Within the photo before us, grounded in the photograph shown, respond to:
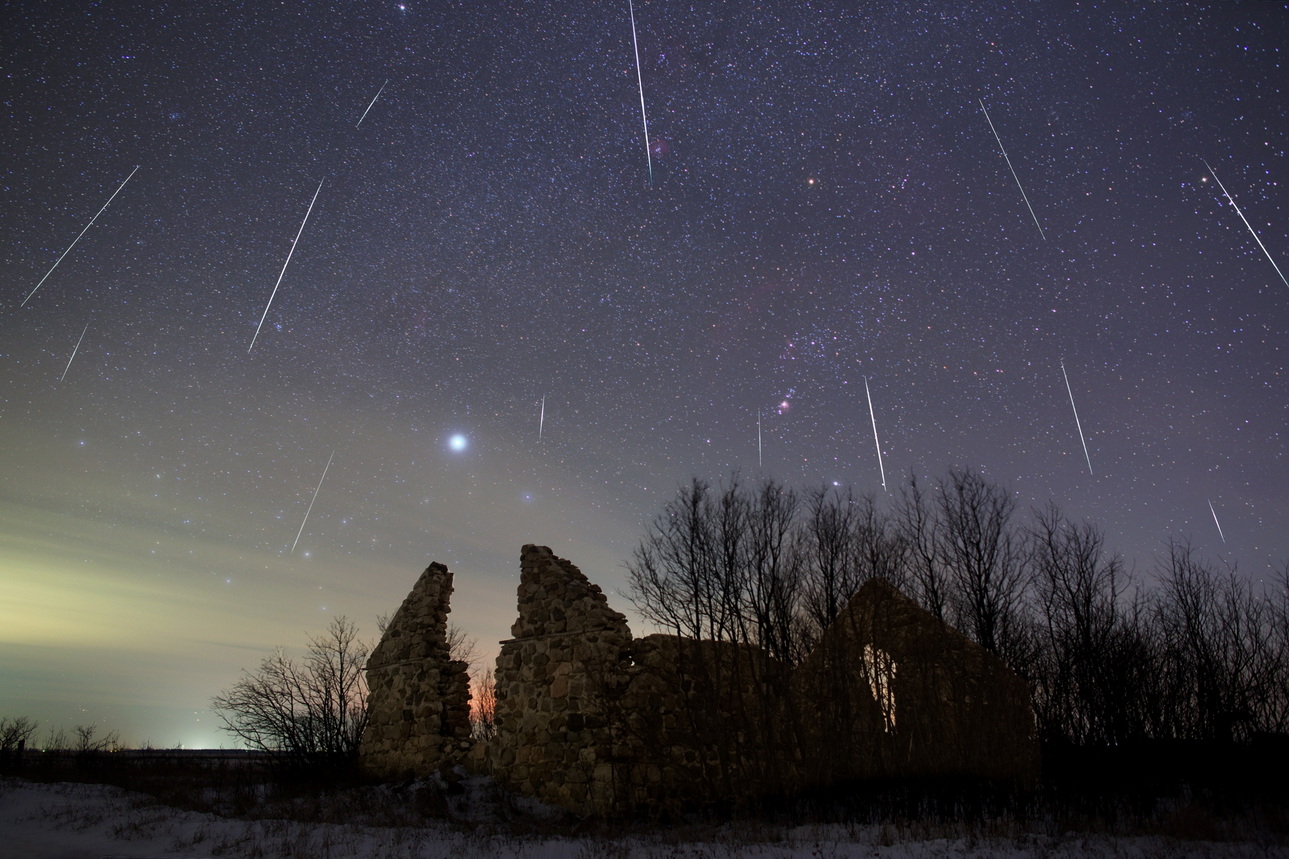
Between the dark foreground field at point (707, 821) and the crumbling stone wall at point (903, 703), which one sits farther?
the crumbling stone wall at point (903, 703)

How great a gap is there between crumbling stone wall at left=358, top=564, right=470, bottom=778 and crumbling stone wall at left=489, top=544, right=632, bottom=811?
1.73 m

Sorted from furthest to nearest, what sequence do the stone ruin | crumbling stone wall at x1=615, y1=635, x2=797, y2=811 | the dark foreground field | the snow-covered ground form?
crumbling stone wall at x1=615, y1=635, x2=797, y2=811 < the stone ruin < the dark foreground field < the snow-covered ground

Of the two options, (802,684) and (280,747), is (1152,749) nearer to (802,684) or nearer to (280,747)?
(802,684)

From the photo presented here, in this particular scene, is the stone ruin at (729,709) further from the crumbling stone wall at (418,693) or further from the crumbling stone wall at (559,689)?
the crumbling stone wall at (418,693)

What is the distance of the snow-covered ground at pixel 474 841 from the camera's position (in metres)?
7.56

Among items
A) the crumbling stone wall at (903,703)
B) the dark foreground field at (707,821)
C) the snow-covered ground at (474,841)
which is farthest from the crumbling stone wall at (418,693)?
the crumbling stone wall at (903,703)

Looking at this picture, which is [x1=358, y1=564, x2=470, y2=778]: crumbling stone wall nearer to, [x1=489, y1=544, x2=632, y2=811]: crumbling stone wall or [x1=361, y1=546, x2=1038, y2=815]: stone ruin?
[x1=361, y1=546, x2=1038, y2=815]: stone ruin

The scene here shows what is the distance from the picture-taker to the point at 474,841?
9812mm

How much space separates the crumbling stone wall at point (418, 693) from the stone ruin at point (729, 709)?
126 centimetres

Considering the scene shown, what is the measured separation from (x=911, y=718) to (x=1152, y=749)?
20.4 feet

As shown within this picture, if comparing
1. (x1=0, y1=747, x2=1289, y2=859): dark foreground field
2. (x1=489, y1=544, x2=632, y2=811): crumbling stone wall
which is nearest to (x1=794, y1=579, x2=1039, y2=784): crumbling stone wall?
(x1=0, y1=747, x2=1289, y2=859): dark foreground field

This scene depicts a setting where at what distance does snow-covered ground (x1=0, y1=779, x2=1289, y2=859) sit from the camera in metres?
7.56

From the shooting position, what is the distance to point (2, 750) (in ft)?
67.8

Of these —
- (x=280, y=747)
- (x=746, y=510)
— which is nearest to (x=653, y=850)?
(x=746, y=510)
